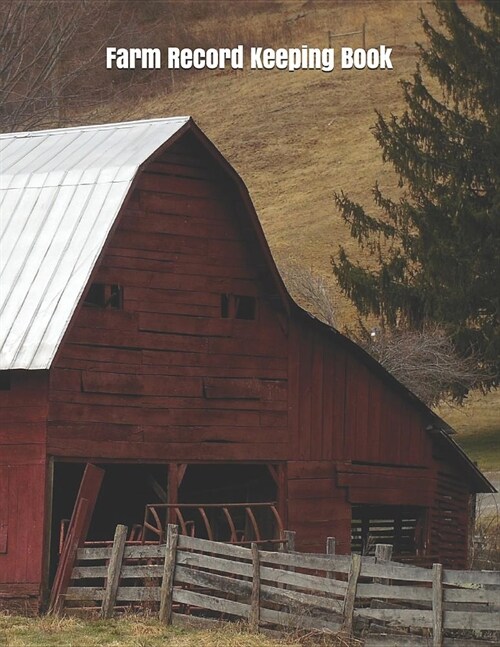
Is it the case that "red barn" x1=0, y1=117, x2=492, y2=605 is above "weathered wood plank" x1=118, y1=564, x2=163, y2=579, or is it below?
above

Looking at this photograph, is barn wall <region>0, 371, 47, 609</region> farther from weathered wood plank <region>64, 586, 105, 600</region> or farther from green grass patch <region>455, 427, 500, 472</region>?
green grass patch <region>455, 427, 500, 472</region>

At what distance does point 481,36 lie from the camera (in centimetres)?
4691

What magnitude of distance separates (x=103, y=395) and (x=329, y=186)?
5002 cm

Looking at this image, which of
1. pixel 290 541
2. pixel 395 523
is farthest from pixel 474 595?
pixel 395 523

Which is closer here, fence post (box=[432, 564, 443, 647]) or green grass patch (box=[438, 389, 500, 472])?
fence post (box=[432, 564, 443, 647])

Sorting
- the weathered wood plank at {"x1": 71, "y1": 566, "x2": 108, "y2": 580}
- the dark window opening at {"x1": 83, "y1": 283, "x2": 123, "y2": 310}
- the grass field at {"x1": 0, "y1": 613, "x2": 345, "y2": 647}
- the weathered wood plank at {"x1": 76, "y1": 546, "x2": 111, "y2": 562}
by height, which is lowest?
the grass field at {"x1": 0, "y1": 613, "x2": 345, "y2": 647}

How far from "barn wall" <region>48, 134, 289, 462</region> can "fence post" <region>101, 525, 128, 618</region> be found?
1.90 m

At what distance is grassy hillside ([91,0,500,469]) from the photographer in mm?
68062

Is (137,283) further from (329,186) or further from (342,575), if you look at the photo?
(329,186)

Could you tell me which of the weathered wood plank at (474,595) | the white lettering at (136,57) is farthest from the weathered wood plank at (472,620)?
the white lettering at (136,57)

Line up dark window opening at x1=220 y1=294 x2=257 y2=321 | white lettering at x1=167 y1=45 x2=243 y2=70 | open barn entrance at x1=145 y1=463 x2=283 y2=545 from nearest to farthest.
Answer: dark window opening at x1=220 y1=294 x2=257 y2=321, open barn entrance at x1=145 y1=463 x2=283 y2=545, white lettering at x1=167 y1=45 x2=243 y2=70

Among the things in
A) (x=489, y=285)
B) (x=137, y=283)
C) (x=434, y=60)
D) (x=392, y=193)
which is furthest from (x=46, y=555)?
(x=392, y=193)

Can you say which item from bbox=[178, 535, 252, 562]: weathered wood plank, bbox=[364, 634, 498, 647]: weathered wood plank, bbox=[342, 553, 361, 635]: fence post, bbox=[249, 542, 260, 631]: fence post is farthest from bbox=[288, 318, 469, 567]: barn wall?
bbox=[364, 634, 498, 647]: weathered wood plank

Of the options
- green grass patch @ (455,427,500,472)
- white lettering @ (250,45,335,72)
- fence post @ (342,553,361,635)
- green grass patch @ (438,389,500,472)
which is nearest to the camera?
fence post @ (342,553,361,635)
